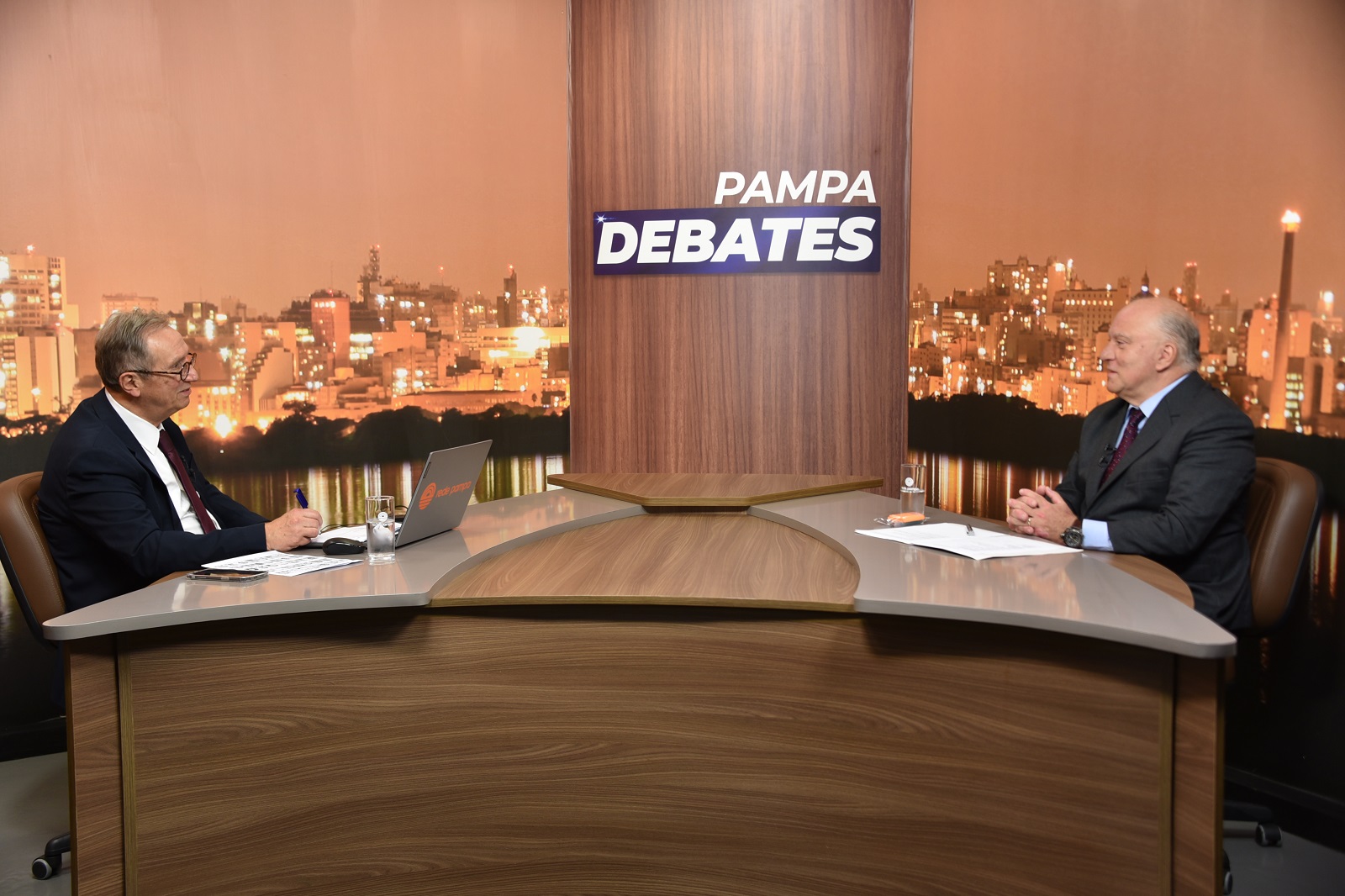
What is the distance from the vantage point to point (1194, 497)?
2230 mm

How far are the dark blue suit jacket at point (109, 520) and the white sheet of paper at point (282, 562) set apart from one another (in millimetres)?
60

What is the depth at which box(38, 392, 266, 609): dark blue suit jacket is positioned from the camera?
2.16 metres

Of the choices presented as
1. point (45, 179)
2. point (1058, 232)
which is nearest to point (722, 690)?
point (1058, 232)

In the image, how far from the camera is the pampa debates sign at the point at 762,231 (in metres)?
3.80

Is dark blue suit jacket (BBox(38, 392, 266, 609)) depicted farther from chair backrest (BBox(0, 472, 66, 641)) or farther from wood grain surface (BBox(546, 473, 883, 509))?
wood grain surface (BBox(546, 473, 883, 509))

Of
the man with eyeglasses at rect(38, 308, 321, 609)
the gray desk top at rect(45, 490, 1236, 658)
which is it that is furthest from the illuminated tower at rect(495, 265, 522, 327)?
the gray desk top at rect(45, 490, 1236, 658)

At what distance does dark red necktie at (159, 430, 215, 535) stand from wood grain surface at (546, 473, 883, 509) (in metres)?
1.08

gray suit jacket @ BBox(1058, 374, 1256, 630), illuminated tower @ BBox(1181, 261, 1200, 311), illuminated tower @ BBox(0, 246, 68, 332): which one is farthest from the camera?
illuminated tower @ BBox(0, 246, 68, 332)

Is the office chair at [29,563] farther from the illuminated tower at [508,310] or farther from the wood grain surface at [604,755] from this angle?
the illuminated tower at [508,310]

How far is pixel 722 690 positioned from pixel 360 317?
8.88ft

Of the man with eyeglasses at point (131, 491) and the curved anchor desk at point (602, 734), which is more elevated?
the man with eyeglasses at point (131, 491)

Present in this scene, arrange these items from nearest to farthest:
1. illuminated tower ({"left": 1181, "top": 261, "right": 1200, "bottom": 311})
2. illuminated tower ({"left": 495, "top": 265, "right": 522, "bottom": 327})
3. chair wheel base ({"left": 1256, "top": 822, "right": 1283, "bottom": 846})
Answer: chair wheel base ({"left": 1256, "top": 822, "right": 1283, "bottom": 846})
illuminated tower ({"left": 1181, "top": 261, "right": 1200, "bottom": 311})
illuminated tower ({"left": 495, "top": 265, "right": 522, "bottom": 327})

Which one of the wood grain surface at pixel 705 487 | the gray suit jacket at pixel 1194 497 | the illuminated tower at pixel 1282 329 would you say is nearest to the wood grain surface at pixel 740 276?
the wood grain surface at pixel 705 487

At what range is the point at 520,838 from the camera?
1.94 m
